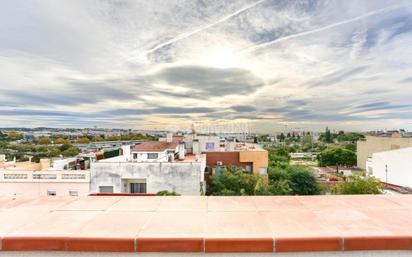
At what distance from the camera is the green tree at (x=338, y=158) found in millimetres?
37562

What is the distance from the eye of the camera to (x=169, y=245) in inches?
38.9

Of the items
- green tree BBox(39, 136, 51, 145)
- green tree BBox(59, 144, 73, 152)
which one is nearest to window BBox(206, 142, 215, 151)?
green tree BBox(39, 136, 51, 145)

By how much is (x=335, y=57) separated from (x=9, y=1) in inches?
376

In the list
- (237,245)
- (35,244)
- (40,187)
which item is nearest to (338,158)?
(40,187)

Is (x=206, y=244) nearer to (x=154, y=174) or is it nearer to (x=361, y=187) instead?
(x=361, y=187)

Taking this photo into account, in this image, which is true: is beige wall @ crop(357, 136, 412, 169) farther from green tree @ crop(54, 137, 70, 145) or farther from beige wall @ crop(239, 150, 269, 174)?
green tree @ crop(54, 137, 70, 145)

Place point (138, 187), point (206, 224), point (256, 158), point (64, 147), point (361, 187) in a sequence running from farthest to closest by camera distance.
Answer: point (64, 147) → point (256, 158) → point (138, 187) → point (361, 187) → point (206, 224)

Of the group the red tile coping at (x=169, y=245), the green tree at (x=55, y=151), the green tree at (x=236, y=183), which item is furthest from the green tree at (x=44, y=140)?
the red tile coping at (x=169, y=245)

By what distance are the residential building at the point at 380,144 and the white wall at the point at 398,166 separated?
1063 cm

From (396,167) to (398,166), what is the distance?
24 cm

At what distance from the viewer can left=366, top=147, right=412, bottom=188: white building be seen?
15.7 metres

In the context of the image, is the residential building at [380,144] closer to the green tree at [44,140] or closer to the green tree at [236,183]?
the green tree at [236,183]

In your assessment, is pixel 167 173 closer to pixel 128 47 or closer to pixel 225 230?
pixel 128 47

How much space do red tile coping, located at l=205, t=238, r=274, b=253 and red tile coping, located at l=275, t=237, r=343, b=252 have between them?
1.6 inches
